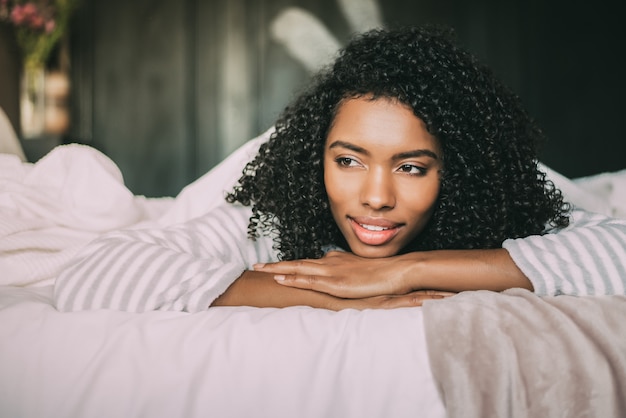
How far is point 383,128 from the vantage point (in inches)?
38.2

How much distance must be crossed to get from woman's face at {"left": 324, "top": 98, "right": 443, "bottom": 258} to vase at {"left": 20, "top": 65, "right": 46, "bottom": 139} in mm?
2286

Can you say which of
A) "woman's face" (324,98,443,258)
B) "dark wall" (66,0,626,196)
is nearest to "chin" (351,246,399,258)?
"woman's face" (324,98,443,258)

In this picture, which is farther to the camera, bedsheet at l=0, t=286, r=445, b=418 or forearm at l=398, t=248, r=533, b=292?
forearm at l=398, t=248, r=533, b=292

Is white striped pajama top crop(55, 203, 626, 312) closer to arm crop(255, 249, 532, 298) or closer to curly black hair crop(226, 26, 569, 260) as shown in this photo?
arm crop(255, 249, 532, 298)

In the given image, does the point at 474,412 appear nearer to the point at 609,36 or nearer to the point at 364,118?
the point at 364,118

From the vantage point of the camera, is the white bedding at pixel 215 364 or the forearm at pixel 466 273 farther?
the forearm at pixel 466 273

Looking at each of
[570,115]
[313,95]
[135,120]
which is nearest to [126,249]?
[313,95]

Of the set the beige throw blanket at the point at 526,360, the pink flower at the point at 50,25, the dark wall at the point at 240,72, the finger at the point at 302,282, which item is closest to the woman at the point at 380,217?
the finger at the point at 302,282

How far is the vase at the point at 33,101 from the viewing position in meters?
2.91

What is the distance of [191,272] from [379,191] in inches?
13.4

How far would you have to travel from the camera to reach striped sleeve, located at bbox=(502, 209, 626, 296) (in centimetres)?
82

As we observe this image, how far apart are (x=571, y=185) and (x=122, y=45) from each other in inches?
118

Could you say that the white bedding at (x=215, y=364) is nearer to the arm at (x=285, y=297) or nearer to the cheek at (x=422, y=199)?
the arm at (x=285, y=297)

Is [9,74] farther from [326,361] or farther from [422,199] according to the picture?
[326,361]
